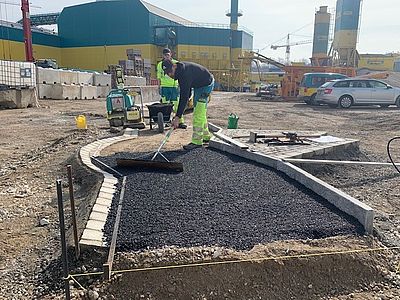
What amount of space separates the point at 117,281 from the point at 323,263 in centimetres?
169

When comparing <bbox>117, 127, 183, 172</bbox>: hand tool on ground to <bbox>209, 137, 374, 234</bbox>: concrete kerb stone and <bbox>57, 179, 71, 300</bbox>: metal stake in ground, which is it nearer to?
<bbox>209, 137, 374, 234</bbox>: concrete kerb stone

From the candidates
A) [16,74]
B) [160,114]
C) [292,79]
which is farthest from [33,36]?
[160,114]

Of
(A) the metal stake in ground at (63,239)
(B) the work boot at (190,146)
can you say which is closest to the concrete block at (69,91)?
Answer: (B) the work boot at (190,146)

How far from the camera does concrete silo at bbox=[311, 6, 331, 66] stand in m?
41.5

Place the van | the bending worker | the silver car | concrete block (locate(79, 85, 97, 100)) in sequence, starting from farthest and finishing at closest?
concrete block (locate(79, 85, 97, 100))
the van
the silver car
the bending worker

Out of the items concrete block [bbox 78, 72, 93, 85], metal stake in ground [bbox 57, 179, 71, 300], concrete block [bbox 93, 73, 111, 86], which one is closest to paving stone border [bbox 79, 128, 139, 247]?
metal stake in ground [bbox 57, 179, 71, 300]

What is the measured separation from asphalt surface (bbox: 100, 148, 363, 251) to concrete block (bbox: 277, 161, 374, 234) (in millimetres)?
78

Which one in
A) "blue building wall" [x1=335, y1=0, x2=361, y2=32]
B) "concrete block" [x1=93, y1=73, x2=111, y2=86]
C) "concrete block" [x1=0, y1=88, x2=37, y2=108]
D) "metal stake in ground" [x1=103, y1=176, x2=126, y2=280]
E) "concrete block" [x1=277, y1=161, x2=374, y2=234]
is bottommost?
"metal stake in ground" [x1=103, y1=176, x2=126, y2=280]

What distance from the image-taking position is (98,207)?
3875 mm

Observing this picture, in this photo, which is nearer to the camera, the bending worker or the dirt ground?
the dirt ground

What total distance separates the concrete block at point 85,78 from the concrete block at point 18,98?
21.7ft

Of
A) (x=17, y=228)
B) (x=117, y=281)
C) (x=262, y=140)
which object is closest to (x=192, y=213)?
(x=117, y=281)

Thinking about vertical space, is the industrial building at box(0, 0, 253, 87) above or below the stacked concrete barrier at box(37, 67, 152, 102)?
above

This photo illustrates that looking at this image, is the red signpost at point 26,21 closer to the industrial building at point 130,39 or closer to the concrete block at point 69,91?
the concrete block at point 69,91
